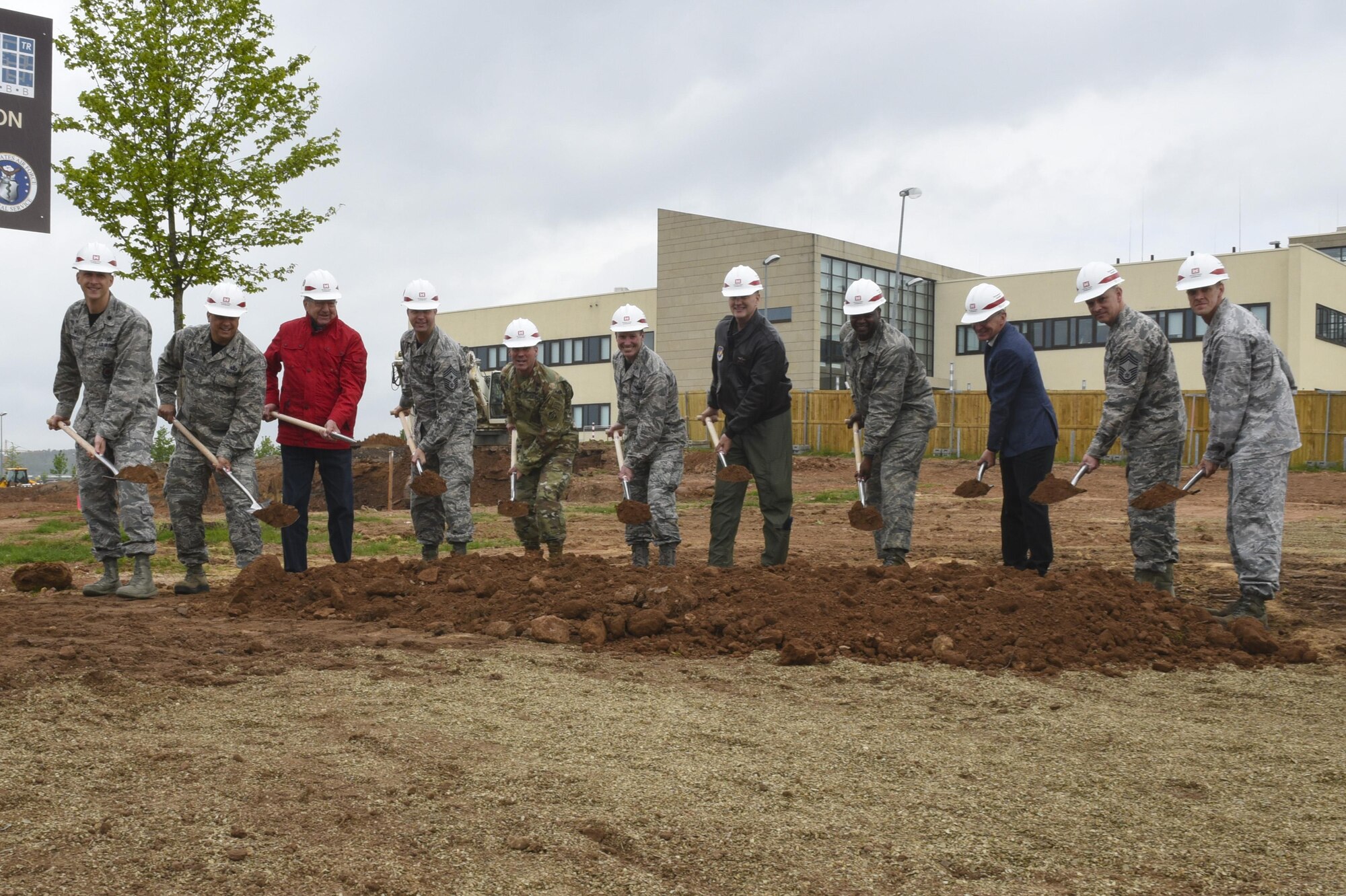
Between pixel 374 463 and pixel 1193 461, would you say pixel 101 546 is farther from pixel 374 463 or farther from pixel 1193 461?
pixel 1193 461

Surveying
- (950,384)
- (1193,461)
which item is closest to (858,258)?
(950,384)

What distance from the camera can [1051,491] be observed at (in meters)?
7.28

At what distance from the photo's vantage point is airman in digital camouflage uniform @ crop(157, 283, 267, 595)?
306 inches

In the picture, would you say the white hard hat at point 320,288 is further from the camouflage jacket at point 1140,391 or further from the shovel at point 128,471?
the camouflage jacket at point 1140,391

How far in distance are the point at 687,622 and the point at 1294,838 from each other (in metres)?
3.36

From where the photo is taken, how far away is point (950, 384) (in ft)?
146

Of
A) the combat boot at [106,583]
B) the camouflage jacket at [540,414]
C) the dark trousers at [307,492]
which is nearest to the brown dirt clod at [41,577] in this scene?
the combat boot at [106,583]

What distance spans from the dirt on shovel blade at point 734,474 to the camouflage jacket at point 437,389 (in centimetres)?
190

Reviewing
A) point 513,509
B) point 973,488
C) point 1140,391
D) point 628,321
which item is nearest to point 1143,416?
point 1140,391

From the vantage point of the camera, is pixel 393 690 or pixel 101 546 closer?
pixel 393 690

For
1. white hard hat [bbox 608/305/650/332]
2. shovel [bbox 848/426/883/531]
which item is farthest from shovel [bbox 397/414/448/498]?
shovel [bbox 848/426/883/531]

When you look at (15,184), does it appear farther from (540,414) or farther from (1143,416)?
(1143,416)

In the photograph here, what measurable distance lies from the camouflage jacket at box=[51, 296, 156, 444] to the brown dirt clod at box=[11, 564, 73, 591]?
1.15 m

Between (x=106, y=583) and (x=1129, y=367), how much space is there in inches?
263
